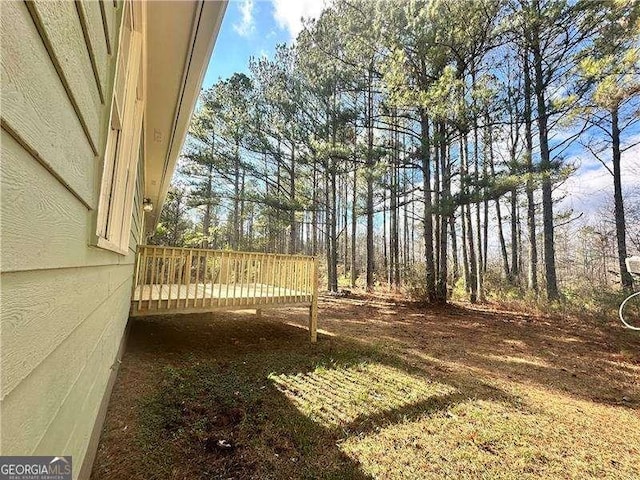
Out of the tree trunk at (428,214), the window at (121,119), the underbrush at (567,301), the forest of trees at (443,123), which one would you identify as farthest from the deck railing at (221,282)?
the underbrush at (567,301)

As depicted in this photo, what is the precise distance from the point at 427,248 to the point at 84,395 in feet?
31.0

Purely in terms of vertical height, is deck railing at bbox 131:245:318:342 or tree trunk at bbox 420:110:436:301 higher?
tree trunk at bbox 420:110:436:301

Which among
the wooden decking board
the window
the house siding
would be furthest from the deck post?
Result: the house siding

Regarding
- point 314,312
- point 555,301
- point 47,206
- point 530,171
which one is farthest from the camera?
point 555,301

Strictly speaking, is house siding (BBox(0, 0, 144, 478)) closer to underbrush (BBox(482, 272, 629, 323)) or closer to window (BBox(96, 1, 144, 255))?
window (BBox(96, 1, 144, 255))

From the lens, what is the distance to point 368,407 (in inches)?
126

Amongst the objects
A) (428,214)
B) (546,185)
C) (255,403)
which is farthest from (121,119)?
(546,185)

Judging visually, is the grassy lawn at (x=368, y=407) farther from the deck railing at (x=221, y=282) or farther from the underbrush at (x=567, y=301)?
the underbrush at (x=567, y=301)

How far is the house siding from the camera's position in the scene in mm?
541

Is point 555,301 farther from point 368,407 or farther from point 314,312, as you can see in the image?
point 368,407

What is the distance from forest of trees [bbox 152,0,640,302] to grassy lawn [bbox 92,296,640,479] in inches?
199

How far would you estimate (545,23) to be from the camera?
8.18 metres

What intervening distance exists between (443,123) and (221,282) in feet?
26.8

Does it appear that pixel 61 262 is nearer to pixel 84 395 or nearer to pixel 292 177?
pixel 84 395
